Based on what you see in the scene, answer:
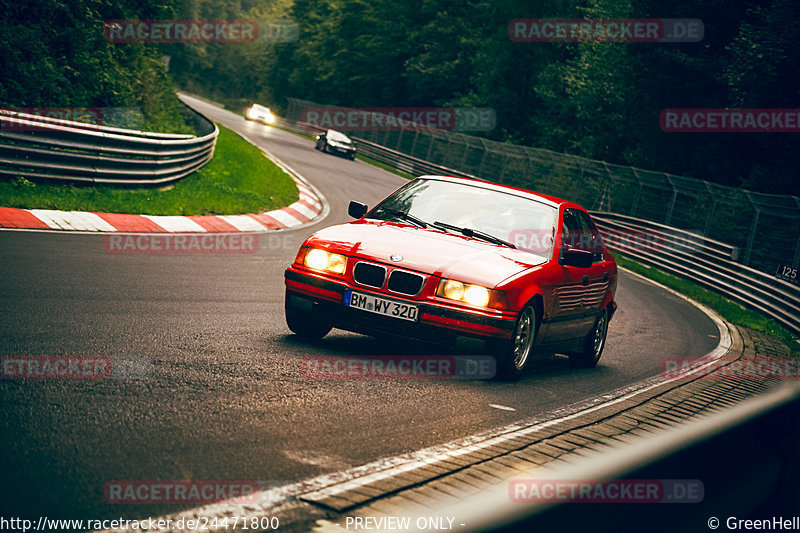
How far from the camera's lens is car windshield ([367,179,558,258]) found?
25.5 feet

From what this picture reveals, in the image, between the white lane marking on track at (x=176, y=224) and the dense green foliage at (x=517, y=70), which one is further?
the dense green foliage at (x=517, y=70)

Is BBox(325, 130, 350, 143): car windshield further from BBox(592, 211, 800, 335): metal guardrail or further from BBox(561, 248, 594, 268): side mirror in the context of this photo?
BBox(561, 248, 594, 268): side mirror

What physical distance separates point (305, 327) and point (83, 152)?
27.2ft

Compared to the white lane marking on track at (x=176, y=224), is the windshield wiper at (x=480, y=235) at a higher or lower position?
higher

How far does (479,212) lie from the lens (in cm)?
792

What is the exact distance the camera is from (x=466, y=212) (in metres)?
7.92

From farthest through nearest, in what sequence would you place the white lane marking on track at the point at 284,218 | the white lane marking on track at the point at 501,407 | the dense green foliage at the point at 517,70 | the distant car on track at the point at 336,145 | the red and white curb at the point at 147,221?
the distant car on track at the point at 336,145 < the dense green foliage at the point at 517,70 < the white lane marking on track at the point at 284,218 < the red and white curb at the point at 147,221 < the white lane marking on track at the point at 501,407

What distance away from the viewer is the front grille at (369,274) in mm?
6766

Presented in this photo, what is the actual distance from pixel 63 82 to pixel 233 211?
475cm

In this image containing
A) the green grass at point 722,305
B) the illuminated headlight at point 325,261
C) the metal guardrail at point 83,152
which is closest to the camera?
the illuminated headlight at point 325,261

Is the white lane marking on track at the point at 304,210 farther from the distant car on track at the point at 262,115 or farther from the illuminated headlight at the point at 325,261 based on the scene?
the distant car on track at the point at 262,115

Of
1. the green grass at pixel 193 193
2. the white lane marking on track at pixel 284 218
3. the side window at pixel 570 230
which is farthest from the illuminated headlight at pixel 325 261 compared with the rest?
the white lane marking on track at pixel 284 218

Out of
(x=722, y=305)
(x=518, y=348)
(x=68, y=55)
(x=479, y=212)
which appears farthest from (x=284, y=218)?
(x=518, y=348)

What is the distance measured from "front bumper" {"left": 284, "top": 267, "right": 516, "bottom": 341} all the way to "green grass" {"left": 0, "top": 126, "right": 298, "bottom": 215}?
22.8 ft
